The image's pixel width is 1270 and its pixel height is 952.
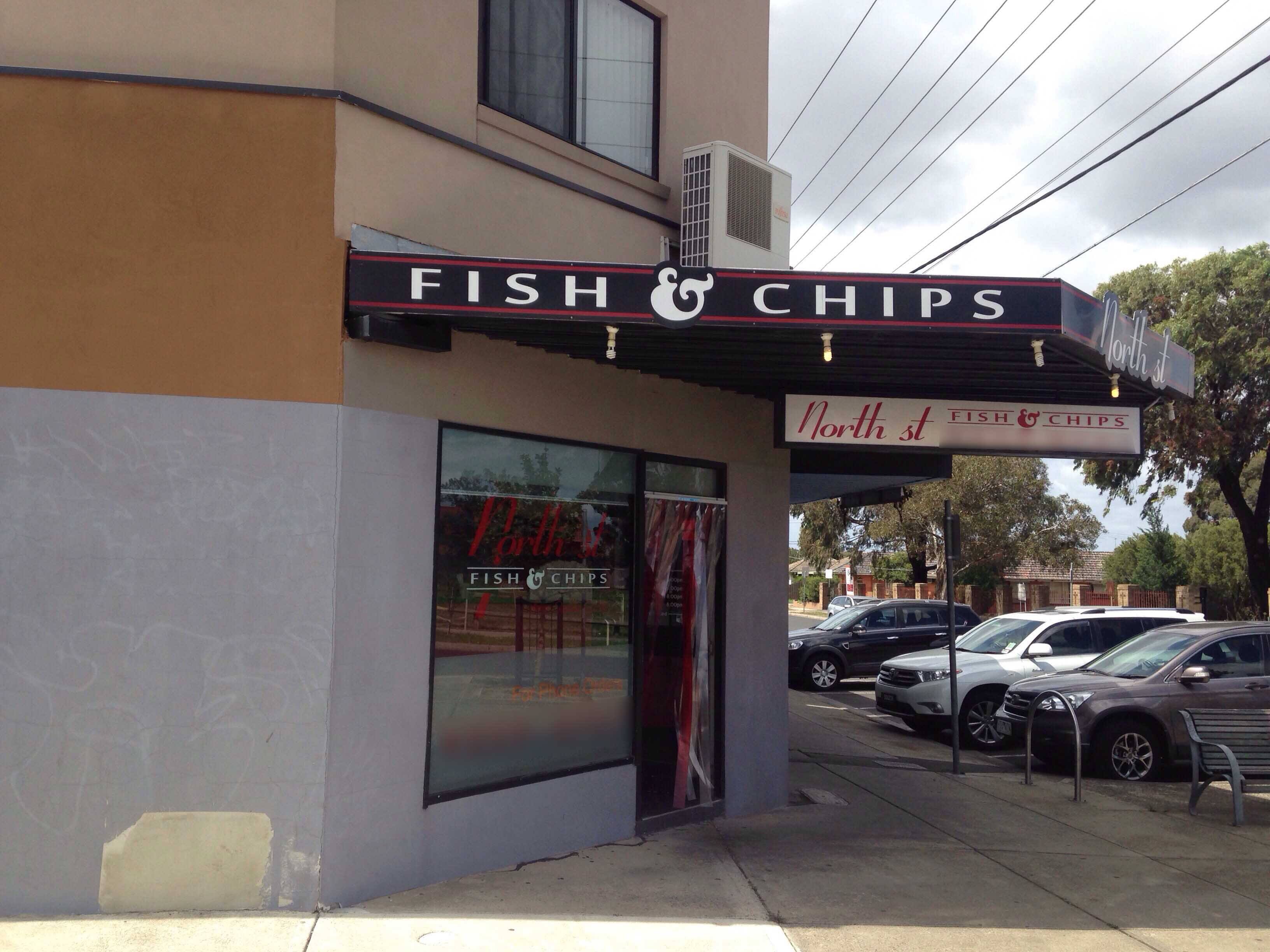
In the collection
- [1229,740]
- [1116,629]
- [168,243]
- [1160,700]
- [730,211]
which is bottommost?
[1229,740]

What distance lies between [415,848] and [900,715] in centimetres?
1040

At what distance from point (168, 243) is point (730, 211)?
4.07 metres

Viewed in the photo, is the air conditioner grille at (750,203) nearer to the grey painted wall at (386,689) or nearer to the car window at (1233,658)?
the grey painted wall at (386,689)

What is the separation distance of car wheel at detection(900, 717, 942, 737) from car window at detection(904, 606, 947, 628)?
18.5ft

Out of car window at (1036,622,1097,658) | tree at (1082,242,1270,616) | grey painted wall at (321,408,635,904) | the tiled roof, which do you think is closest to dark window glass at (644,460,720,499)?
grey painted wall at (321,408,635,904)

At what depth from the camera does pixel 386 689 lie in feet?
21.1

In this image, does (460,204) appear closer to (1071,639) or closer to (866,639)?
(1071,639)

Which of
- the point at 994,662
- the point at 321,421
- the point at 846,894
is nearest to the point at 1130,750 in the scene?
the point at 994,662

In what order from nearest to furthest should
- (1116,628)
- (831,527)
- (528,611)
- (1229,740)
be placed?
(528,611), (1229,740), (1116,628), (831,527)

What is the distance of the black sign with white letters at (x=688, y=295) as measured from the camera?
631 cm

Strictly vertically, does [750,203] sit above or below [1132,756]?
above

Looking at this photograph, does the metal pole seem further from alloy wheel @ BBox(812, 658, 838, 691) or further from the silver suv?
alloy wheel @ BBox(812, 658, 838, 691)

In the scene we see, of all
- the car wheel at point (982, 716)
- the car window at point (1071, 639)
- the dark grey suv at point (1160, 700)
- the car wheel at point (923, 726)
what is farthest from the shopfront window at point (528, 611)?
the car window at point (1071, 639)

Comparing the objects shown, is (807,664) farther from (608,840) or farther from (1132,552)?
(1132,552)
